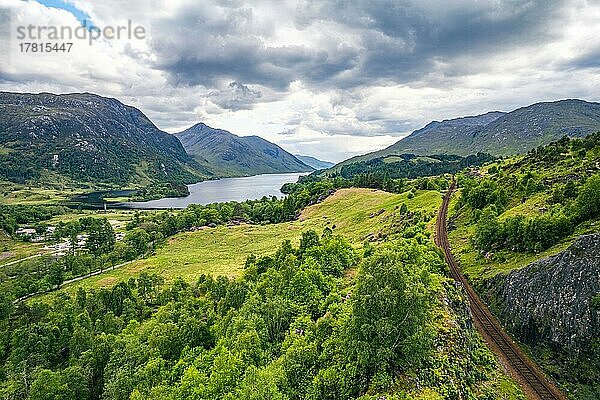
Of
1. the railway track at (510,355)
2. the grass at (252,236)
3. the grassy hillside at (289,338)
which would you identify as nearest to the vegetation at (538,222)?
the railway track at (510,355)

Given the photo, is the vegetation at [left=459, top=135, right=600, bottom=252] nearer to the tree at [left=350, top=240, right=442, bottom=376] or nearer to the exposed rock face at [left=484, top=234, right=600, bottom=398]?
the exposed rock face at [left=484, top=234, right=600, bottom=398]

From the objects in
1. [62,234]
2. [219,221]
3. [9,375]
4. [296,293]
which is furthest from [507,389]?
[62,234]

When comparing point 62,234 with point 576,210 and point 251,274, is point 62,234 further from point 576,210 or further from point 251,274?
point 576,210

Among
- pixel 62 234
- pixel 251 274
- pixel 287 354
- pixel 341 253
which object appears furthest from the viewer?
pixel 62 234

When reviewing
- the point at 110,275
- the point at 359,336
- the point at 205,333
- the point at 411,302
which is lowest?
the point at 110,275

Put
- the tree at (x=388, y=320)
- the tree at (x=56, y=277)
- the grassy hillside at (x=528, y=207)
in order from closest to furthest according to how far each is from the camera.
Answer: the tree at (x=388, y=320)
the grassy hillside at (x=528, y=207)
the tree at (x=56, y=277)

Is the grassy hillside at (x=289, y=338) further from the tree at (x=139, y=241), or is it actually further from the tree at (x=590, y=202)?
the tree at (x=139, y=241)

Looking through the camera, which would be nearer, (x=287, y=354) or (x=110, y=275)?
(x=287, y=354)

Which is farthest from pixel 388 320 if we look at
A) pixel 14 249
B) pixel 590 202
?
pixel 14 249
